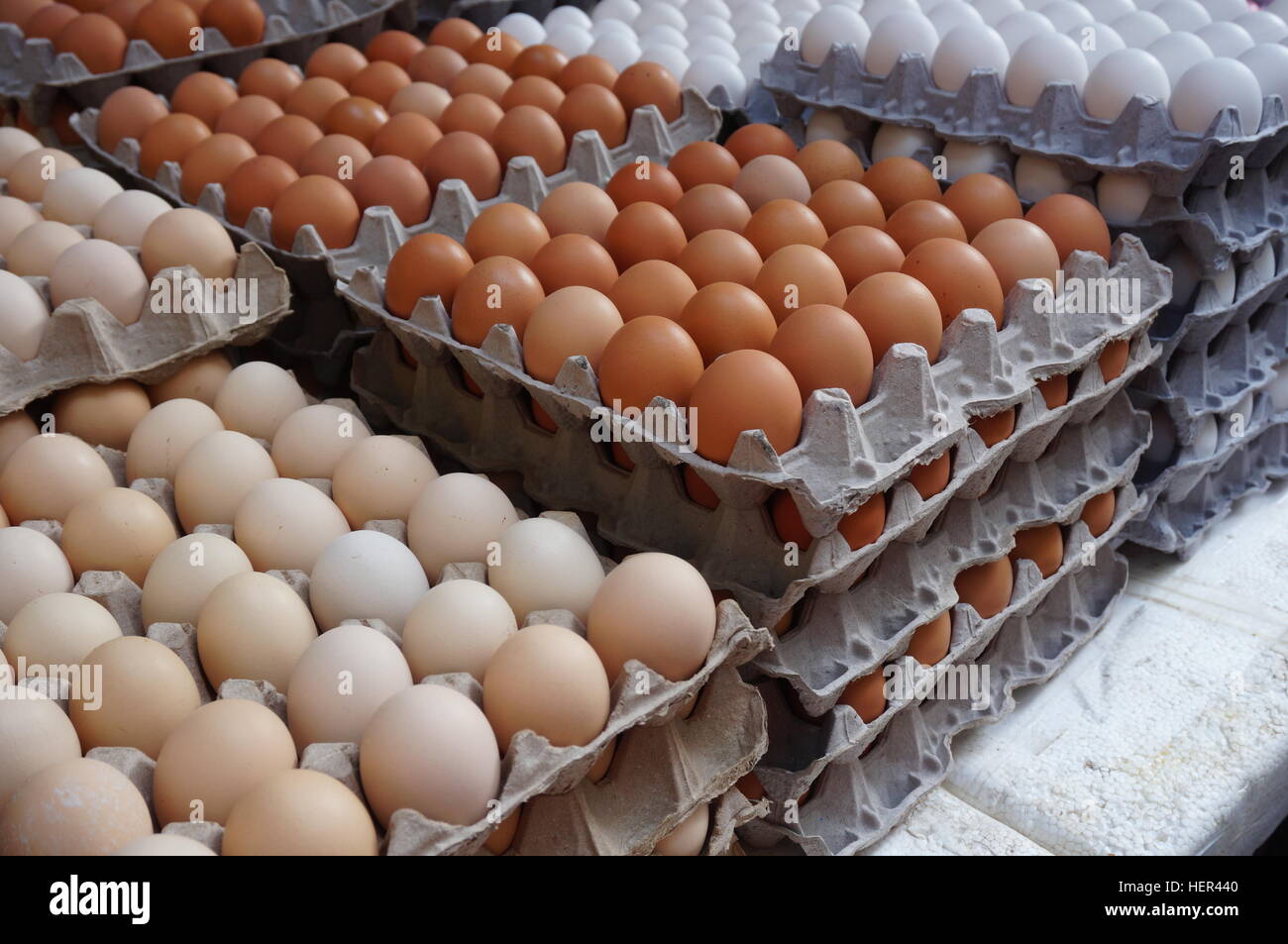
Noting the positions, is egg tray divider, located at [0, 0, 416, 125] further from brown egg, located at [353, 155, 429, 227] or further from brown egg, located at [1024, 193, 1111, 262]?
brown egg, located at [1024, 193, 1111, 262]

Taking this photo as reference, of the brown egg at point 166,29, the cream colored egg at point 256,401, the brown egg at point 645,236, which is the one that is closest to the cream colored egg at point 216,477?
the cream colored egg at point 256,401

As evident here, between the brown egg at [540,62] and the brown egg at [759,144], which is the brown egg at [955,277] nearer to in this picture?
the brown egg at [759,144]

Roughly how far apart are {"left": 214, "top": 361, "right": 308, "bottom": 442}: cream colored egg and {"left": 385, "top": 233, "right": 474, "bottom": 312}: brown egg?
0.29m

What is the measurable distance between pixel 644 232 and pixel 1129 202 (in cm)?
107

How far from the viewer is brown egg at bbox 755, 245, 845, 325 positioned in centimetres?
207

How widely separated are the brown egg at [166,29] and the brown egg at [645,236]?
164 cm

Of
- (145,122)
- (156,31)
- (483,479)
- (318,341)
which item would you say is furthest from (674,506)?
(156,31)

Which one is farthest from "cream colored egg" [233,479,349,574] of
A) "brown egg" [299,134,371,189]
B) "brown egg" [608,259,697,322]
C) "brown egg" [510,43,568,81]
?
"brown egg" [510,43,568,81]

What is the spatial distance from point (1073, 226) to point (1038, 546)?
65 centimetres

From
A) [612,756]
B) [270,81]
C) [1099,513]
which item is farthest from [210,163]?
[1099,513]

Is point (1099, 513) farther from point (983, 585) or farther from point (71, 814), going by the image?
point (71, 814)

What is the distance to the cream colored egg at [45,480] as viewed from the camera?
1976 mm

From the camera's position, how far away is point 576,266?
223 cm
